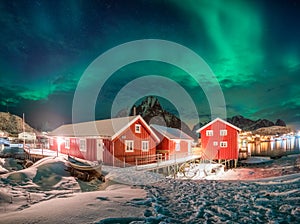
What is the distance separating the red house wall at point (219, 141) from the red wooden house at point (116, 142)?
46.4 feet

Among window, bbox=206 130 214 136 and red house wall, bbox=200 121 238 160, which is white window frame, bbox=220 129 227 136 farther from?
window, bbox=206 130 214 136

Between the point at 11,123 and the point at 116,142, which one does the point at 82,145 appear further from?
the point at 11,123

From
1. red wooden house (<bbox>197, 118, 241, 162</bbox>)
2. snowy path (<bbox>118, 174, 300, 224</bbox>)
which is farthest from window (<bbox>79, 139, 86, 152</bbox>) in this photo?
red wooden house (<bbox>197, 118, 241, 162</bbox>)

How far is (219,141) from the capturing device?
3591cm

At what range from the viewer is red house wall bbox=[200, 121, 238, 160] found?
3531 cm

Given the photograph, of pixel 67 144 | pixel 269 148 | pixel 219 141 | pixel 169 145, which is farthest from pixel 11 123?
pixel 269 148

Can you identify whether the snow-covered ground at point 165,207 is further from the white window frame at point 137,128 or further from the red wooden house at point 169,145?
the red wooden house at point 169,145

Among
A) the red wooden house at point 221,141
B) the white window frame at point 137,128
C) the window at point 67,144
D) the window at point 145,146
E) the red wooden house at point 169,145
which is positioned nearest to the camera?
the white window frame at point 137,128

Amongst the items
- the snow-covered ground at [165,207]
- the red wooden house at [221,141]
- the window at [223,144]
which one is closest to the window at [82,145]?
the snow-covered ground at [165,207]

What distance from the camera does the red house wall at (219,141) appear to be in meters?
35.3

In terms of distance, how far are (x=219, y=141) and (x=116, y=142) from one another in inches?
872

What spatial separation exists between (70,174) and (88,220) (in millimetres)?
9414

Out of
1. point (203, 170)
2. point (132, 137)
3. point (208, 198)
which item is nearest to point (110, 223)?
point (208, 198)

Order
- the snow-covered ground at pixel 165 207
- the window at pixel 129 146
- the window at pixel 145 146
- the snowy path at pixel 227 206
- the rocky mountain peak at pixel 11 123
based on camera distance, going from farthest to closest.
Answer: the rocky mountain peak at pixel 11 123 < the window at pixel 145 146 < the window at pixel 129 146 < the snowy path at pixel 227 206 < the snow-covered ground at pixel 165 207
